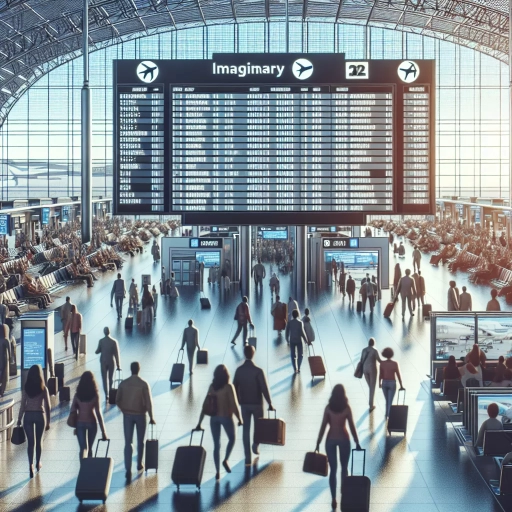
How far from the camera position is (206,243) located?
3734cm

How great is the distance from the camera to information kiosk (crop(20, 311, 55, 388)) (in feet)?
52.7

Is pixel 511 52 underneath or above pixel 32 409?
above

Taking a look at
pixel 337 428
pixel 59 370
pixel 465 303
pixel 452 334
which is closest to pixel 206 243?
pixel 465 303

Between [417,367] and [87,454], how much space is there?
908 cm

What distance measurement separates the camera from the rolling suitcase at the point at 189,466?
10578 mm

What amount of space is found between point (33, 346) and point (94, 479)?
6359mm

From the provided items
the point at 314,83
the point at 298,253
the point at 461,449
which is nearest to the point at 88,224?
the point at 461,449

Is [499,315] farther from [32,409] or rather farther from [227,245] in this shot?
[227,245]

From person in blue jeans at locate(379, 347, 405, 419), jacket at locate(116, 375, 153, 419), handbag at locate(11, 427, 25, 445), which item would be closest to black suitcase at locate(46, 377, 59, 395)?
handbag at locate(11, 427, 25, 445)

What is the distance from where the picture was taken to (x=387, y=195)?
20766mm

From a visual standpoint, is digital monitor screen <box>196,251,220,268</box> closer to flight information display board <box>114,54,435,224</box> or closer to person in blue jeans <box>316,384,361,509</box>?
flight information display board <box>114,54,435,224</box>

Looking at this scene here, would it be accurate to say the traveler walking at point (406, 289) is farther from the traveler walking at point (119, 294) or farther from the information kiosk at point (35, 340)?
the information kiosk at point (35, 340)

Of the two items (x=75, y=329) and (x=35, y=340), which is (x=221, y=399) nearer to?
(x=35, y=340)

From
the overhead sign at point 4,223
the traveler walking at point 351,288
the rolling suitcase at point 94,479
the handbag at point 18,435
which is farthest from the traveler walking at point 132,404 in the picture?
the overhead sign at point 4,223
